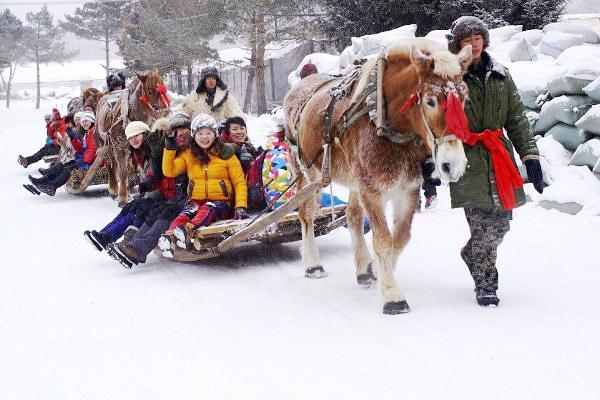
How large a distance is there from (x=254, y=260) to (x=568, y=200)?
12.6 feet

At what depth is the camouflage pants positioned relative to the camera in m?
4.60

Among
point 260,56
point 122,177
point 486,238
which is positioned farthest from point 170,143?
point 260,56

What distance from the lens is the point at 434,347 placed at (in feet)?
12.8

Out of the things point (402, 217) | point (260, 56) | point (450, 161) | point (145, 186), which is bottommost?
point (402, 217)

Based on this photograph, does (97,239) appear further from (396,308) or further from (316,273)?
(396,308)

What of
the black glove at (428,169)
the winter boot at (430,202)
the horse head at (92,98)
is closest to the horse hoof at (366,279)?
the black glove at (428,169)

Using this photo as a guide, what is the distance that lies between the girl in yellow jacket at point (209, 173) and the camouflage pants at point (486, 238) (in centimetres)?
244

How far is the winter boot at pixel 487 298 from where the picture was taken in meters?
4.60

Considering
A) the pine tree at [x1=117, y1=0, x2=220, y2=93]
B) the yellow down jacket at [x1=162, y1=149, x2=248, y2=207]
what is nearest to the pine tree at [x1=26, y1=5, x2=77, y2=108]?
the pine tree at [x1=117, y1=0, x2=220, y2=93]

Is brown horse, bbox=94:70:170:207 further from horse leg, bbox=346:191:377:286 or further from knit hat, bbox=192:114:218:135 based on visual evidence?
horse leg, bbox=346:191:377:286

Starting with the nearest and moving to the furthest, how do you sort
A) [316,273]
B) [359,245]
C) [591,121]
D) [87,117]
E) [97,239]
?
[359,245]
[316,273]
[97,239]
[591,121]
[87,117]

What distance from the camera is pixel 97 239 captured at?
21.4 ft

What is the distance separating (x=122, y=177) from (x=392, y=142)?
6.90m

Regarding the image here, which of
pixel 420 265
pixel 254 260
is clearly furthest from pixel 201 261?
pixel 420 265
